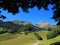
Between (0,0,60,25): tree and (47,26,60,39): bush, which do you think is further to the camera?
(47,26,60,39): bush

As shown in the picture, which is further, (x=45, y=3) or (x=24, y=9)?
(x=24, y=9)

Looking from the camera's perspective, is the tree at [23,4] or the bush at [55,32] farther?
the bush at [55,32]

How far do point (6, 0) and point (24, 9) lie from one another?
2212 mm

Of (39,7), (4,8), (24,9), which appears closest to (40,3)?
(39,7)

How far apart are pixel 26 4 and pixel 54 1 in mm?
2678

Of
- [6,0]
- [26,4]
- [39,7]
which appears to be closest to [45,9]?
[39,7]

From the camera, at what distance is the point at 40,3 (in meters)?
20.6

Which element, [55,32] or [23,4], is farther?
[55,32]

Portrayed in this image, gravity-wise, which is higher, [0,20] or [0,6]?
[0,6]

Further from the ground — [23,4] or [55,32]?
[23,4]

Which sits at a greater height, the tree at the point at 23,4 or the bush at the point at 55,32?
the tree at the point at 23,4

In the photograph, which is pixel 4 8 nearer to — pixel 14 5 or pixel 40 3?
pixel 14 5

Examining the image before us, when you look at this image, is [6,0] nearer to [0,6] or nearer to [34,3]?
[0,6]

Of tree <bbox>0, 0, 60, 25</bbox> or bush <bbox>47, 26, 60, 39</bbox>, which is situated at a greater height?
tree <bbox>0, 0, 60, 25</bbox>
